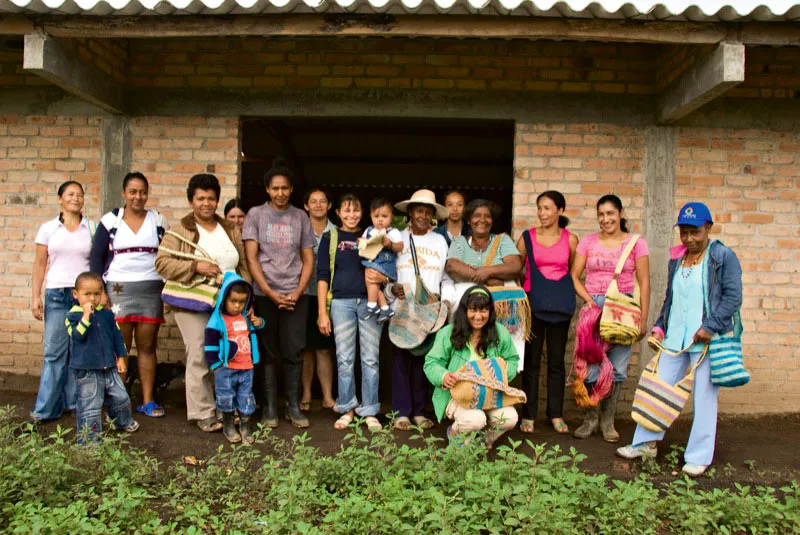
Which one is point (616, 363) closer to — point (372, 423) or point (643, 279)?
point (643, 279)

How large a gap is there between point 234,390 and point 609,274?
2911mm

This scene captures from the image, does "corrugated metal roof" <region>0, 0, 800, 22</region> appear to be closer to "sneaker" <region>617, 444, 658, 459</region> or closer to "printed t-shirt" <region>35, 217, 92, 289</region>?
"printed t-shirt" <region>35, 217, 92, 289</region>

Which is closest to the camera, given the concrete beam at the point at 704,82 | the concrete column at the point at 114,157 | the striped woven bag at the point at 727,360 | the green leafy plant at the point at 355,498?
the green leafy plant at the point at 355,498

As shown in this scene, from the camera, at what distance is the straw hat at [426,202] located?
5179mm

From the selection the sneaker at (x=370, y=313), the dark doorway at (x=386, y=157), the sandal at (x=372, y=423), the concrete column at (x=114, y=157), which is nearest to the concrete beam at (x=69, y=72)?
the concrete column at (x=114, y=157)

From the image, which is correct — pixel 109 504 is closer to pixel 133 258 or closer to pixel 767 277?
pixel 133 258

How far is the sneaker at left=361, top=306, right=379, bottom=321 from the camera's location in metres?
5.12

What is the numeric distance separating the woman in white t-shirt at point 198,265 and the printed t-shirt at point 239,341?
0.30 meters

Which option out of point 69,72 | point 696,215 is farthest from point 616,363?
point 69,72

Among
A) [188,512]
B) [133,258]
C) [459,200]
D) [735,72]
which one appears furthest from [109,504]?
[735,72]

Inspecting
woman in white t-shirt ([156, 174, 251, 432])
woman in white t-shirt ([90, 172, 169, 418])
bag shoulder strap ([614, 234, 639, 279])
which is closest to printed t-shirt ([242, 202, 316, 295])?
woman in white t-shirt ([156, 174, 251, 432])

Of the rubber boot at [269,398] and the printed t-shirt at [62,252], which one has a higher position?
the printed t-shirt at [62,252]

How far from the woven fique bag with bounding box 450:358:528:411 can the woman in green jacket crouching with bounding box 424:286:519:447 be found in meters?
0.04

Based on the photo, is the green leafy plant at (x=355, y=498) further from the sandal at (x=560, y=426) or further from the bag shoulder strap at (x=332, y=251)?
the bag shoulder strap at (x=332, y=251)
